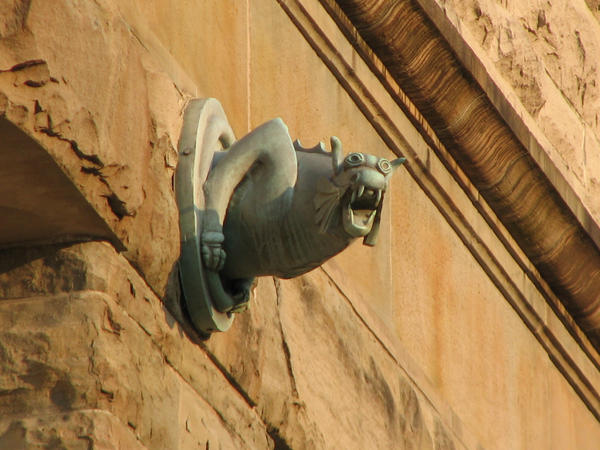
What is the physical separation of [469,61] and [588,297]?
0.98m

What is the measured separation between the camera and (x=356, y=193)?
2.91 metres

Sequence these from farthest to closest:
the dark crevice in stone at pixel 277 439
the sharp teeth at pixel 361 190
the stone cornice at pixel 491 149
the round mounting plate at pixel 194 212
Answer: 1. the stone cornice at pixel 491 149
2. the dark crevice in stone at pixel 277 439
3. the round mounting plate at pixel 194 212
4. the sharp teeth at pixel 361 190

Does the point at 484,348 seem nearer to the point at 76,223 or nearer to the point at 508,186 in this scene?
the point at 508,186

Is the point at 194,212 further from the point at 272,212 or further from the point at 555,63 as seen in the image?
the point at 555,63

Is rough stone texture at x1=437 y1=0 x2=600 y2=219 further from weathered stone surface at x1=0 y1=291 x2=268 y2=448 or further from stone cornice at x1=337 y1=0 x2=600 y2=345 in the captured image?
weathered stone surface at x1=0 y1=291 x2=268 y2=448

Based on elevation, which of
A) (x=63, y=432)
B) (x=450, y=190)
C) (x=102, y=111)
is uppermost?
(x=450, y=190)

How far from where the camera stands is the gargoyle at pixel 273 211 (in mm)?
2971

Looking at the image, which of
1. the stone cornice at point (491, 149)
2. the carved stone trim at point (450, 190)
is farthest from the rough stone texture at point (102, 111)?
the stone cornice at point (491, 149)

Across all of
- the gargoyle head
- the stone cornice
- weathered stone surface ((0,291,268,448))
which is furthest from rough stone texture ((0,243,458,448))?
the stone cornice

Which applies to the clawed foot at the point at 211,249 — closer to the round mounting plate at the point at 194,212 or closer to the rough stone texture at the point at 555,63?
the round mounting plate at the point at 194,212

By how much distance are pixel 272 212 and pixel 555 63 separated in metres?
2.66

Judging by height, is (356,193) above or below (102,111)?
below

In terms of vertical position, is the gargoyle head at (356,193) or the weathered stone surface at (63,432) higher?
the gargoyle head at (356,193)

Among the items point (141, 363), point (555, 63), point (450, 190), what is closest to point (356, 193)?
point (141, 363)
